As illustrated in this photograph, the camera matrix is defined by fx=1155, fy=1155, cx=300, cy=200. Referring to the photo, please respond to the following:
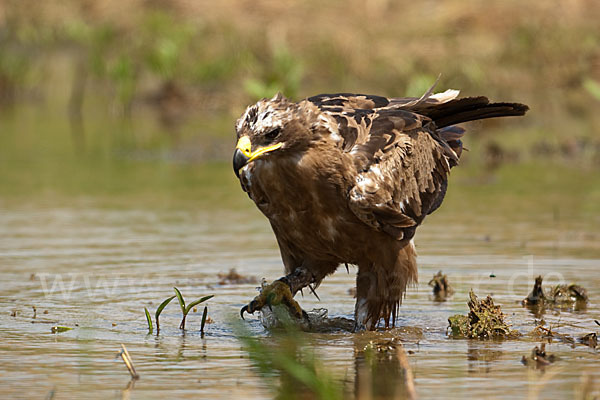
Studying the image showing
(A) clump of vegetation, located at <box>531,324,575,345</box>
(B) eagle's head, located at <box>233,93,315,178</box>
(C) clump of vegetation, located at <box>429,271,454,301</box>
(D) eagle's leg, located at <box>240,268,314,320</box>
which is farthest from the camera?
(C) clump of vegetation, located at <box>429,271,454,301</box>

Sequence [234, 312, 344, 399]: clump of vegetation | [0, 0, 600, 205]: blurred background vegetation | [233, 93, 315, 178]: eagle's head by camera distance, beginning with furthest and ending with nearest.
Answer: [0, 0, 600, 205]: blurred background vegetation
[233, 93, 315, 178]: eagle's head
[234, 312, 344, 399]: clump of vegetation

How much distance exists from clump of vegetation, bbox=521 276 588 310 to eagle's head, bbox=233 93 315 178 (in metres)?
2.00

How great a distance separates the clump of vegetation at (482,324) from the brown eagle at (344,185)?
639 mm

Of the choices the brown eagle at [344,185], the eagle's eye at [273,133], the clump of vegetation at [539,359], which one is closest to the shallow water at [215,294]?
the clump of vegetation at [539,359]

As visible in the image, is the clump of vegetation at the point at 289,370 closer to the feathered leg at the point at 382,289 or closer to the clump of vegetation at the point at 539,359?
the feathered leg at the point at 382,289

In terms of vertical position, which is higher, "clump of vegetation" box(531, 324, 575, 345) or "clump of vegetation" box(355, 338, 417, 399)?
"clump of vegetation" box(531, 324, 575, 345)

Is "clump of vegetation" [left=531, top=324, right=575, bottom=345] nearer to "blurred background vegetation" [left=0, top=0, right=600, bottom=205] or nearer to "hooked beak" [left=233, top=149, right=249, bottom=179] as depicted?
"hooked beak" [left=233, top=149, right=249, bottom=179]

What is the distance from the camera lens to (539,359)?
5.54 m

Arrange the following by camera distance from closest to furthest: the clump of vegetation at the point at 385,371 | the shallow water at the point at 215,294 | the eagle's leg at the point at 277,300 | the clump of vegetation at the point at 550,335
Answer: the clump of vegetation at the point at 385,371, the shallow water at the point at 215,294, the clump of vegetation at the point at 550,335, the eagle's leg at the point at 277,300

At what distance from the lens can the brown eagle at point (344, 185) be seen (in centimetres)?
627

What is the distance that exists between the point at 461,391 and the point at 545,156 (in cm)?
966

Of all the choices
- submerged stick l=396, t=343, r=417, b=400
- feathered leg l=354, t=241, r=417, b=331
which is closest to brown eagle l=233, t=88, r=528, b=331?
feathered leg l=354, t=241, r=417, b=331

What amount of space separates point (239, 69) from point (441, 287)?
13298 mm

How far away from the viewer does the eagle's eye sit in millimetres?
6039
